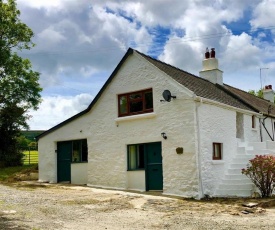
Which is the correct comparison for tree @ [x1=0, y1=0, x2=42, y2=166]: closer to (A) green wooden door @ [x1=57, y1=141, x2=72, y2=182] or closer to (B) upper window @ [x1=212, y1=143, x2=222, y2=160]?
(A) green wooden door @ [x1=57, y1=141, x2=72, y2=182]

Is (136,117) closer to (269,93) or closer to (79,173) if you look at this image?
(79,173)

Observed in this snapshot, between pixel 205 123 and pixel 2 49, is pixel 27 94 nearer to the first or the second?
pixel 2 49

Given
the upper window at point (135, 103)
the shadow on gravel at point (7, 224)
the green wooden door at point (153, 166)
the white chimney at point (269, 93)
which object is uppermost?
the white chimney at point (269, 93)

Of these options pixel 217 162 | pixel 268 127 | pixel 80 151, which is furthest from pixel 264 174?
pixel 80 151

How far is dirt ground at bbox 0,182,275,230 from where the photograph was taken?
32.3 ft

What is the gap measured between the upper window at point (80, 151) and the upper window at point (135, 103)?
10.8 feet

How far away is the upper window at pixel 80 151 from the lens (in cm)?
2042

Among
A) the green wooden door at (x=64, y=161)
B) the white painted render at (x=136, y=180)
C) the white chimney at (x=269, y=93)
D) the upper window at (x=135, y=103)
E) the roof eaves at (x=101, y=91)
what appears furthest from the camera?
the white chimney at (x=269, y=93)

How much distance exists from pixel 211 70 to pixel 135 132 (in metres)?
9.24

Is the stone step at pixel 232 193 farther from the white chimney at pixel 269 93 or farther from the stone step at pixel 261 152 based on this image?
the white chimney at pixel 269 93

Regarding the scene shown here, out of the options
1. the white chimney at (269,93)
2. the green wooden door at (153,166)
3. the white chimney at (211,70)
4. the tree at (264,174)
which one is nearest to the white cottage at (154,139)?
the green wooden door at (153,166)

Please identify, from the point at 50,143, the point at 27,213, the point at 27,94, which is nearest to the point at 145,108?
the point at 50,143

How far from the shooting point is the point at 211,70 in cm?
2447

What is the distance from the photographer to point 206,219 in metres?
10.9
